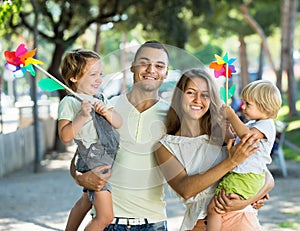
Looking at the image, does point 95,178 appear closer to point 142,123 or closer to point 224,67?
point 142,123

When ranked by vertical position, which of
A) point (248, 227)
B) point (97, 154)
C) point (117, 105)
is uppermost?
point (117, 105)

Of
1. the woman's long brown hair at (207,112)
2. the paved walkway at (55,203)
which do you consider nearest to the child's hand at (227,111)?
the woman's long brown hair at (207,112)

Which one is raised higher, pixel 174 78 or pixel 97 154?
pixel 174 78

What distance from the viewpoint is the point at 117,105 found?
3195 mm

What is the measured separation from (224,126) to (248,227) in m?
0.53

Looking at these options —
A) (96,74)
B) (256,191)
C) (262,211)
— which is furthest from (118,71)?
(262,211)

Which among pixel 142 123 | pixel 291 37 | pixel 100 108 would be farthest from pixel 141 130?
pixel 291 37

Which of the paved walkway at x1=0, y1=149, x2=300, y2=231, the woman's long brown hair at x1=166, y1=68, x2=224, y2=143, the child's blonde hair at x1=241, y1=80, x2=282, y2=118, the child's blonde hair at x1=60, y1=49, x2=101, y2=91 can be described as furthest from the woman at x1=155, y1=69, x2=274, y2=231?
the paved walkway at x1=0, y1=149, x2=300, y2=231

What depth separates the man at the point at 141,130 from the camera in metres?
3.11

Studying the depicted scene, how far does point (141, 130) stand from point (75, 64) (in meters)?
0.52

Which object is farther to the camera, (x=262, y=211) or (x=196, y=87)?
(x=262, y=211)

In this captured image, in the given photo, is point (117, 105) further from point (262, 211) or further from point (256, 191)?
point (262, 211)

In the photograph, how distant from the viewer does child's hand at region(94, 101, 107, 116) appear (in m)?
3.12

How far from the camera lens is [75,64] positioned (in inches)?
130
